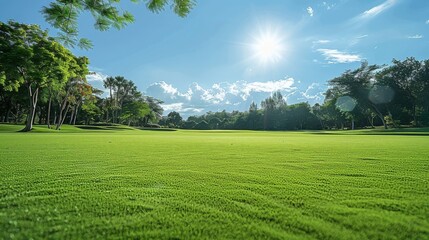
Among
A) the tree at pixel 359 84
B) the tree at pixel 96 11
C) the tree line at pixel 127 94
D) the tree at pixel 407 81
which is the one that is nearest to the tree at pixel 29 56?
the tree line at pixel 127 94

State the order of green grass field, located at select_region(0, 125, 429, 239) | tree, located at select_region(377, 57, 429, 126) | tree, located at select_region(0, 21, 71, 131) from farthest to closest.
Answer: tree, located at select_region(377, 57, 429, 126), tree, located at select_region(0, 21, 71, 131), green grass field, located at select_region(0, 125, 429, 239)

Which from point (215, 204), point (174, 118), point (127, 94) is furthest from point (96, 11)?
point (174, 118)

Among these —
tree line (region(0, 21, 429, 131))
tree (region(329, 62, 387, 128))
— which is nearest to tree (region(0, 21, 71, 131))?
tree line (region(0, 21, 429, 131))

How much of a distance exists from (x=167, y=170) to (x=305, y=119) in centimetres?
7607

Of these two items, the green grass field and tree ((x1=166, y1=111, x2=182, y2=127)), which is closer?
the green grass field

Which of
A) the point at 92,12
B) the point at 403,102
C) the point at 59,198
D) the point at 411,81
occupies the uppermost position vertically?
the point at 411,81

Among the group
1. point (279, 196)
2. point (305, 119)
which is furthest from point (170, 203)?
point (305, 119)

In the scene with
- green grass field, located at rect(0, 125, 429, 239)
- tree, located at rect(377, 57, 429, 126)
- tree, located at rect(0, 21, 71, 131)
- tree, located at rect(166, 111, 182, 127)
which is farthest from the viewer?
tree, located at rect(166, 111, 182, 127)

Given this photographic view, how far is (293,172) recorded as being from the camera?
3484 mm

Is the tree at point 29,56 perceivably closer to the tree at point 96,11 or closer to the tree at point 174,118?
the tree at point 96,11

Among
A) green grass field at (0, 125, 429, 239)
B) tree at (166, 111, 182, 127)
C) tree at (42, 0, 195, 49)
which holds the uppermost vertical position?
tree at (166, 111, 182, 127)

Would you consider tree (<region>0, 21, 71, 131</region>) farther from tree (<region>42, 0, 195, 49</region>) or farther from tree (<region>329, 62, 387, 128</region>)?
tree (<region>329, 62, 387, 128</region>)

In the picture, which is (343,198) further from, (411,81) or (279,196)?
(411,81)

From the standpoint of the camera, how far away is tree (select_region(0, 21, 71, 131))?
20.2 m
